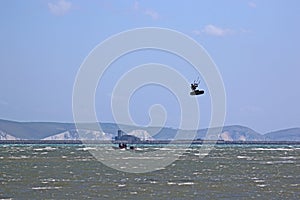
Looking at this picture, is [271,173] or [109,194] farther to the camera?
[271,173]

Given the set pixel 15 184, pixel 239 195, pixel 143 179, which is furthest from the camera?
pixel 143 179

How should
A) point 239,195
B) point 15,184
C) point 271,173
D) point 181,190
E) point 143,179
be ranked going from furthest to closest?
1. point 271,173
2. point 143,179
3. point 15,184
4. point 181,190
5. point 239,195

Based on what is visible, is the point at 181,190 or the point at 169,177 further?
the point at 169,177

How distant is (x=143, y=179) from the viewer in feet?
213

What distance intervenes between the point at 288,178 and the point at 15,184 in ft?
79.7

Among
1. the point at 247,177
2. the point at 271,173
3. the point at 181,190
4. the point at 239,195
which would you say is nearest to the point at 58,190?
the point at 181,190

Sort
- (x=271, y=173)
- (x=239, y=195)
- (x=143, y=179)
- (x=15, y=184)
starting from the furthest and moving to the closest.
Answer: (x=271, y=173)
(x=143, y=179)
(x=15, y=184)
(x=239, y=195)

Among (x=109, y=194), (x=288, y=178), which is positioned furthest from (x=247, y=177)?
(x=109, y=194)

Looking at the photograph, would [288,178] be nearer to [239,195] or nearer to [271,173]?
[271,173]

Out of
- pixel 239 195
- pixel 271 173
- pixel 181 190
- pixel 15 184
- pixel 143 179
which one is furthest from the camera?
pixel 271 173

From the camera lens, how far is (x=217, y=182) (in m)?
62.2

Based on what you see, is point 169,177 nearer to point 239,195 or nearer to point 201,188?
point 201,188

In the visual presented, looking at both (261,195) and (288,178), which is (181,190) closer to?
(261,195)

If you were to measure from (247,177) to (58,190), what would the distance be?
848 inches
